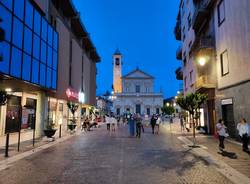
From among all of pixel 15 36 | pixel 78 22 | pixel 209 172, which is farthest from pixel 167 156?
pixel 78 22

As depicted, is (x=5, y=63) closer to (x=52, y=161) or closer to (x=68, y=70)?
(x=52, y=161)

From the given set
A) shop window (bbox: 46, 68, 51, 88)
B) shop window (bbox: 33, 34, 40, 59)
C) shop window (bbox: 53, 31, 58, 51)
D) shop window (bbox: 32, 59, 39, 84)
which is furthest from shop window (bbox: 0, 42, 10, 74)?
shop window (bbox: 53, 31, 58, 51)

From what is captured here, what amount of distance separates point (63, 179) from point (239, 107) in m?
12.4

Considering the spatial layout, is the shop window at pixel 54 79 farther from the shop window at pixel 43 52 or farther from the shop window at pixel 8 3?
the shop window at pixel 8 3

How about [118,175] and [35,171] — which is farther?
[35,171]

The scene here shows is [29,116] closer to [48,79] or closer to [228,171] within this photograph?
[48,79]

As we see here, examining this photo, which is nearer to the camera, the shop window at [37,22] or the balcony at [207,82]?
the shop window at [37,22]

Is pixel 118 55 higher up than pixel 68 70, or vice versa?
pixel 118 55

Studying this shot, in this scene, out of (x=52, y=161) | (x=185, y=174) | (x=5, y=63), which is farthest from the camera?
(x=5, y=63)

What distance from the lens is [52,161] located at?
948 centimetres

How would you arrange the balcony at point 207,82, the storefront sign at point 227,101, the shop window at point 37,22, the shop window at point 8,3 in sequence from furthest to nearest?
the balcony at point 207,82
the shop window at point 37,22
the storefront sign at point 227,101
the shop window at point 8,3

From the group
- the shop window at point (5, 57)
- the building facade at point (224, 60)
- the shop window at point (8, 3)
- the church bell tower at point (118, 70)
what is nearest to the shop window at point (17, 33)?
the shop window at point (8, 3)

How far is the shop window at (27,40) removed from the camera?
15391mm

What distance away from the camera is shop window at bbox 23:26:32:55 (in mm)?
15391
